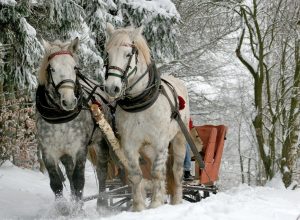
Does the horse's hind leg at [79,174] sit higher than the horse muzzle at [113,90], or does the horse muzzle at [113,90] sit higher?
the horse muzzle at [113,90]

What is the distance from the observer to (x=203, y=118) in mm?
19891

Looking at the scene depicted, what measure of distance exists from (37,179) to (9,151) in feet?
Result: 3.65

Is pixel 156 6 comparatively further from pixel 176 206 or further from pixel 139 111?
pixel 176 206

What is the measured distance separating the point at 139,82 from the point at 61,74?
0.83 metres

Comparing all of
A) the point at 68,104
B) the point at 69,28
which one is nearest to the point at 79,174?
the point at 68,104

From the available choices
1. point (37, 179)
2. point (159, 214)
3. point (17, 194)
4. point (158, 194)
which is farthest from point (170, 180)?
point (37, 179)

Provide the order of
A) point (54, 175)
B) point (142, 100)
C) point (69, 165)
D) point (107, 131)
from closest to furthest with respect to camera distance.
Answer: point (142, 100), point (107, 131), point (54, 175), point (69, 165)

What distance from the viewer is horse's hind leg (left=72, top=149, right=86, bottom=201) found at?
5.52 meters

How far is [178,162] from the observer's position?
6.56 metres

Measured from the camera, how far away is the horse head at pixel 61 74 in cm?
498

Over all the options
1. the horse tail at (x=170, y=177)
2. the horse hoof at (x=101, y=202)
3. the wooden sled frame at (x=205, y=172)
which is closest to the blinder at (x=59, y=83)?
the wooden sled frame at (x=205, y=172)

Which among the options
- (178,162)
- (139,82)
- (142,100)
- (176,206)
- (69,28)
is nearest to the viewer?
(176,206)

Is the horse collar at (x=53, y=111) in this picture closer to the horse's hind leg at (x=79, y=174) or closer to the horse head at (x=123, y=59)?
the horse's hind leg at (x=79, y=174)

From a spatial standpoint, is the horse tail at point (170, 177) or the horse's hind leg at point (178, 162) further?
the horse tail at point (170, 177)
